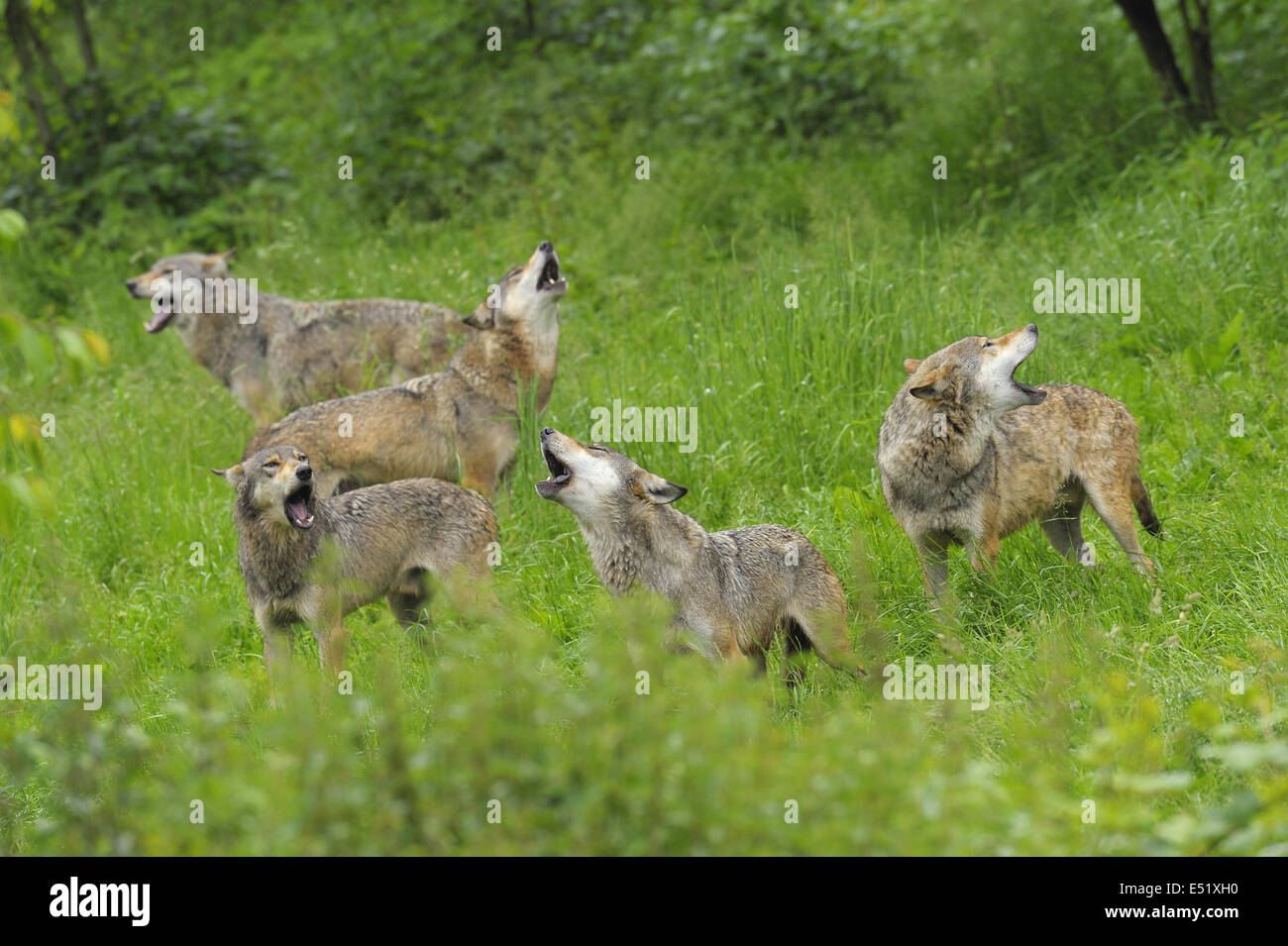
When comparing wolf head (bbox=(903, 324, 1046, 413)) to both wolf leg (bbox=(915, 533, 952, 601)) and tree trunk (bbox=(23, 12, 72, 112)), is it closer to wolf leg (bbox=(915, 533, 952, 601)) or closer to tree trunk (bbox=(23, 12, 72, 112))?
wolf leg (bbox=(915, 533, 952, 601))

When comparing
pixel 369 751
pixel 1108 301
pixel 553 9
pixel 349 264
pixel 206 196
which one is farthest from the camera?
pixel 553 9

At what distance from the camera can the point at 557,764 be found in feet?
10.6

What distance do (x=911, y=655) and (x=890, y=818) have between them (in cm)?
334

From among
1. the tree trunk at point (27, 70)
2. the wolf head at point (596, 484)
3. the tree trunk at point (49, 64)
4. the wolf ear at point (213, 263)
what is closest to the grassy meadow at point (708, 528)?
the wolf head at point (596, 484)

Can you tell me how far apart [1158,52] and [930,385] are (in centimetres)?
661

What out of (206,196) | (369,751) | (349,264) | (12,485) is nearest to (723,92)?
(349,264)

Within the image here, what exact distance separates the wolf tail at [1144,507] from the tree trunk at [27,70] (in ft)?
40.8

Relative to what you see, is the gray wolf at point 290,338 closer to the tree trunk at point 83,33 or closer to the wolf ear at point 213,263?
the wolf ear at point 213,263

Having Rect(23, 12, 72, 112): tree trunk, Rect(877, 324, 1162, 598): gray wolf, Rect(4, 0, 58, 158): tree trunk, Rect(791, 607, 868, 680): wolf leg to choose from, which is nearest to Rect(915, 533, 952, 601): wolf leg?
Rect(877, 324, 1162, 598): gray wolf

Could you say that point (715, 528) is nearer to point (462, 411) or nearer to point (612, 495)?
point (462, 411)

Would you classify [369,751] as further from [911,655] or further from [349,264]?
[349,264]

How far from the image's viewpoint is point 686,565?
606 cm

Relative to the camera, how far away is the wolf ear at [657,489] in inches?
237

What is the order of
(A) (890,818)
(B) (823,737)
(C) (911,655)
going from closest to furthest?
(A) (890,818), (B) (823,737), (C) (911,655)
